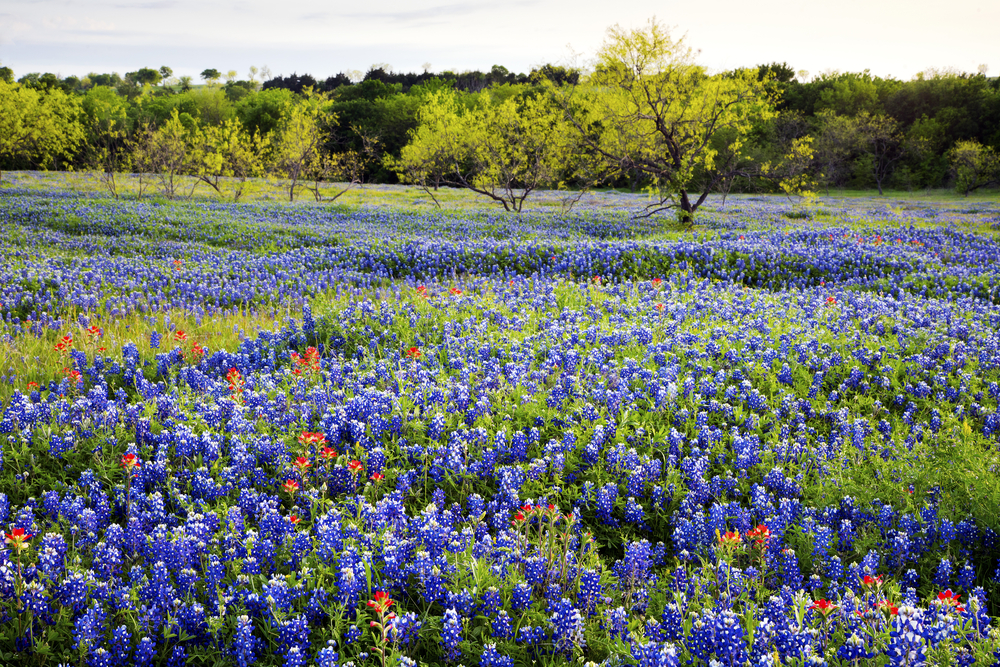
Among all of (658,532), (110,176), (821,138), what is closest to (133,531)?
(658,532)

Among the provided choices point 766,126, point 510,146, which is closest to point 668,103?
point 510,146

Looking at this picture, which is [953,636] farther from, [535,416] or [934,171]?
[934,171]

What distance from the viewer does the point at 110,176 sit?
123 feet

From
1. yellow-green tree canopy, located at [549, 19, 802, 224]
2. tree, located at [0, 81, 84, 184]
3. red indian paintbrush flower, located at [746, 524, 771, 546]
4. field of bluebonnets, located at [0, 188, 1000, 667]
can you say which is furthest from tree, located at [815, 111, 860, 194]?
tree, located at [0, 81, 84, 184]

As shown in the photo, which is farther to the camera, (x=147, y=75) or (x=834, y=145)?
(x=147, y=75)

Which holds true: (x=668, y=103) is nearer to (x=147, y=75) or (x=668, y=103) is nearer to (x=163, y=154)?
(x=163, y=154)

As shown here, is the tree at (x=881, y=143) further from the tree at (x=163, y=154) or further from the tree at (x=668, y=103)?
the tree at (x=163, y=154)

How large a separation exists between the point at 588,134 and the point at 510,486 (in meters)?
26.2

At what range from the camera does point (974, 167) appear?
52562 mm

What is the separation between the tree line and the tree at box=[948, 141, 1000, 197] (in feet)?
0.50

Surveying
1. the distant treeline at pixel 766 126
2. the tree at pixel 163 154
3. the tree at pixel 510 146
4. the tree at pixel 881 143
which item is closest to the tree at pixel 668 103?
the tree at pixel 510 146

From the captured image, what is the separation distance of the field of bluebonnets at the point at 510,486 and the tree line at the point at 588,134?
17.0 metres

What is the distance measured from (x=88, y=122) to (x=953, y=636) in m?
88.1

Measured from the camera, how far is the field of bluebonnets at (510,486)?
105 inches
